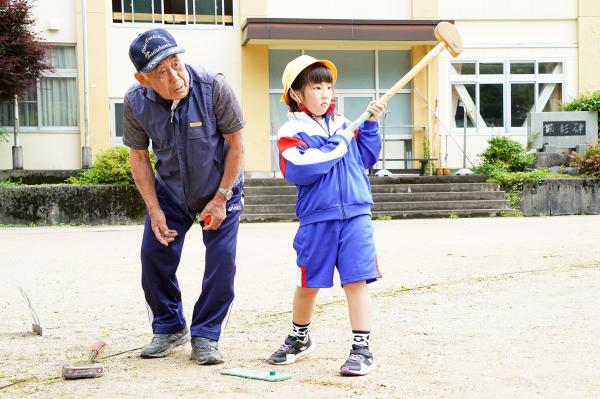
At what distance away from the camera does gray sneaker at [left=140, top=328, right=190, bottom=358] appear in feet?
16.2

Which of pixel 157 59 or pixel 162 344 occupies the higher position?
pixel 157 59

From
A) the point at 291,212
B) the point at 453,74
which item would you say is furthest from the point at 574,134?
the point at 291,212

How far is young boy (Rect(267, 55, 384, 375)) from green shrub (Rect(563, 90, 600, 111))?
19.6m

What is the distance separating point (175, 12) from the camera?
2347 cm

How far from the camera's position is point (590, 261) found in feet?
29.9

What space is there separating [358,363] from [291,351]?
51 cm

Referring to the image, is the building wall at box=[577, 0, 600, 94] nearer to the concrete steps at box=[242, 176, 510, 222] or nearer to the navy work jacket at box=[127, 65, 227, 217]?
the concrete steps at box=[242, 176, 510, 222]

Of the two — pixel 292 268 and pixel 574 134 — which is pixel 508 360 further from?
pixel 574 134

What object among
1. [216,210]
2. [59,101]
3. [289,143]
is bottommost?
[216,210]

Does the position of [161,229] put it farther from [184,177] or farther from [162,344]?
[162,344]

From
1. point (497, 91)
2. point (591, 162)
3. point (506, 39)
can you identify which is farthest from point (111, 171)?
point (506, 39)

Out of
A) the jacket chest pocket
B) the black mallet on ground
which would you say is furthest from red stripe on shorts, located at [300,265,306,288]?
the black mallet on ground

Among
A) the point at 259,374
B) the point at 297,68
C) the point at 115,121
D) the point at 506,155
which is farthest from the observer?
the point at 115,121

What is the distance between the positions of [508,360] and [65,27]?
19914mm
